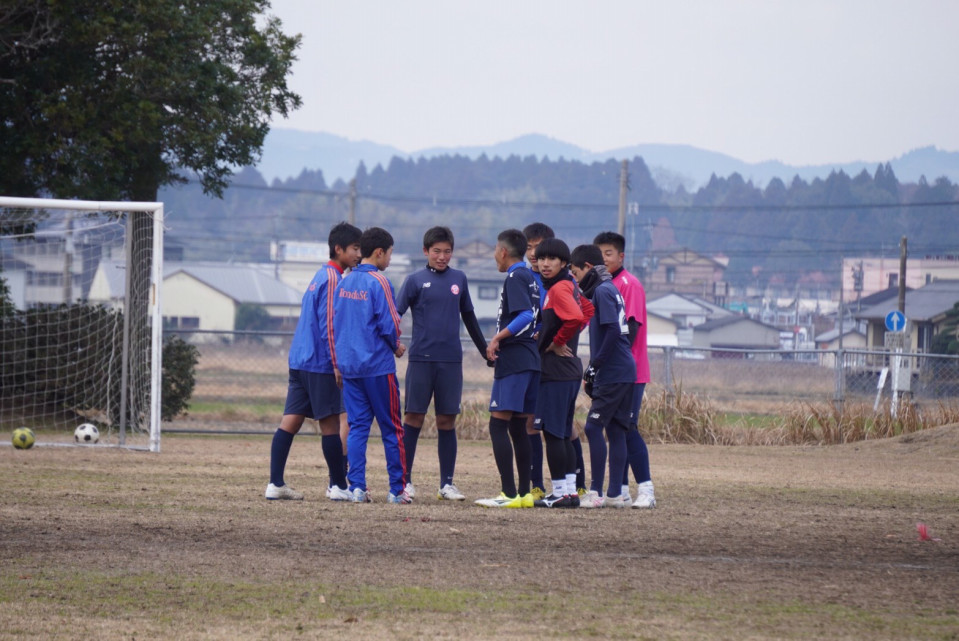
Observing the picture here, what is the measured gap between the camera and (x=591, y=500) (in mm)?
8680

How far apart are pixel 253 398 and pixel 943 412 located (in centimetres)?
1430

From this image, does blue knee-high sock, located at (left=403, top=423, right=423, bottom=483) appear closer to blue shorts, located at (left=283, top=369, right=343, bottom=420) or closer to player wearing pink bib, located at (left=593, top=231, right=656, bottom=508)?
blue shorts, located at (left=283, top=369, right=343, bottom=420)

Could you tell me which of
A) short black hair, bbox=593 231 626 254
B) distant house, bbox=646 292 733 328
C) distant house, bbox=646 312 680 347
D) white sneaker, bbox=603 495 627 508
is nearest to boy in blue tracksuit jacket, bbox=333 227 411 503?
white sneaker, bbox=603 495 627 508

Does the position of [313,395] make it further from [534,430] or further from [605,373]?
[605,373]

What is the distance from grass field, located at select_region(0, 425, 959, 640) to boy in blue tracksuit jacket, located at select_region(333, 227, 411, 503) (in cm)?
54

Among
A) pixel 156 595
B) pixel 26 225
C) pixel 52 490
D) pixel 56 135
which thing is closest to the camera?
pixel 156 595

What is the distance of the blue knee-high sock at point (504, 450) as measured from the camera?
8.40m

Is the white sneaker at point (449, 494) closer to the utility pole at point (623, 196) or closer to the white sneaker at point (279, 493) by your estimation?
the white sneaker at point (279, 493)

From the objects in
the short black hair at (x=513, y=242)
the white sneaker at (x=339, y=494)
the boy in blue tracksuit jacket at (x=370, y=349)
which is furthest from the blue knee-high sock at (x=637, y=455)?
the white sneaker at (x=339, y=494)

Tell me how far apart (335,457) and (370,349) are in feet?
3.19

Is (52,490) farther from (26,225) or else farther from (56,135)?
(26,225)

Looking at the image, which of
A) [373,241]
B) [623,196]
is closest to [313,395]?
[373,241]

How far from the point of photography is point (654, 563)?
634 centimetres

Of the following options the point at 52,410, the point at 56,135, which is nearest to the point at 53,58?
the point at 56,135
